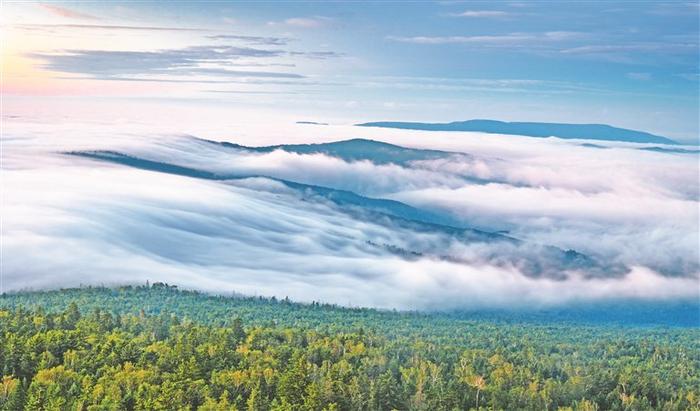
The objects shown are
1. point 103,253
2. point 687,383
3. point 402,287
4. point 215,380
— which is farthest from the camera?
point 402,287

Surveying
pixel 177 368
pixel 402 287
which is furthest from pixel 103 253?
pixel 177 368

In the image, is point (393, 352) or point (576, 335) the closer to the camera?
point (393, 352)

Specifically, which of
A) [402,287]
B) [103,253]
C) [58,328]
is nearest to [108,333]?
[58,328]

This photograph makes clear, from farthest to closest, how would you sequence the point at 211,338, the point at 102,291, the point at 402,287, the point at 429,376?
the point at 402,287 → the point at 102,291 → the point at 211,338 → the point at 429,376

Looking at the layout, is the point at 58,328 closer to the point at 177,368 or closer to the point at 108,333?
the point at 108,333

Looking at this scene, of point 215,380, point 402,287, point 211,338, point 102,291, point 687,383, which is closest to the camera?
point 215,380

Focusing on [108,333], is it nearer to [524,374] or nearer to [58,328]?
[58,328]
